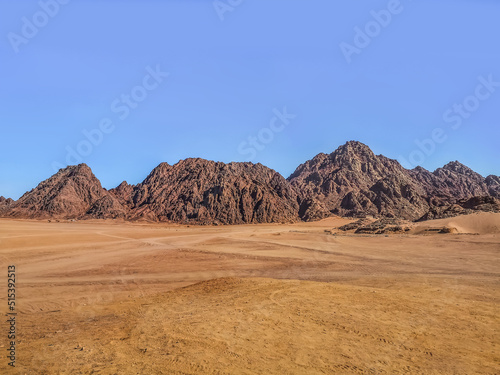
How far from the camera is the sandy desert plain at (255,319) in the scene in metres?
5.89

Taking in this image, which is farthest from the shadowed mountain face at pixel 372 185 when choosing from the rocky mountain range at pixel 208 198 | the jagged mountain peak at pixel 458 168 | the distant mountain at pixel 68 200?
the distant mountain at pixel 68 200

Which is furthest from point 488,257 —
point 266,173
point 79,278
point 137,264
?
point 266,173

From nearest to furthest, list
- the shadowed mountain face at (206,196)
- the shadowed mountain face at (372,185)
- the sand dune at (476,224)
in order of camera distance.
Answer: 1. the sand dune at (476,224)
2. the shadowed mountain face at (206,196)
3. the shadowed mountain face at (372,185)

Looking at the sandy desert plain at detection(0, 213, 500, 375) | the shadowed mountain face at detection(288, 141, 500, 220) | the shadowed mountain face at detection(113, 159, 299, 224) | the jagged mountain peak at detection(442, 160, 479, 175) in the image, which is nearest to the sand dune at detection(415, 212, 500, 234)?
the sandy desert plain at detection(0, 213, 500, 375)

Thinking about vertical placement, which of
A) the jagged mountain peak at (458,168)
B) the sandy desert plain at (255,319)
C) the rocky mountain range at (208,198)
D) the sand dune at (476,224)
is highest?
the jagged mountain peak at (458,168)

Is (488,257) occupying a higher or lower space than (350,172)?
lower

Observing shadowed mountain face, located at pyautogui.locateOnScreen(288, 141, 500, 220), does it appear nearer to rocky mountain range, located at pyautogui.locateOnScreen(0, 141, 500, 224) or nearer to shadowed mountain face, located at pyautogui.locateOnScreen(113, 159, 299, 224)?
rocky mountain range, located at pyautogui.locateOnScreen(0, 141, 500, 224)

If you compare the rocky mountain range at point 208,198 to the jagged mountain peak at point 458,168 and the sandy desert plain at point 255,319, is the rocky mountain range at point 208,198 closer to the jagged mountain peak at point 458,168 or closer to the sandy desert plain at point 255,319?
the jagged mountain peak at point 458,168

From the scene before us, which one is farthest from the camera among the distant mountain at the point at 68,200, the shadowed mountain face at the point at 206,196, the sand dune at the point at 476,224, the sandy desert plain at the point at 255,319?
the distant mountain at the point at 68,200

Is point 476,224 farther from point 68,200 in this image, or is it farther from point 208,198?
point 68,200

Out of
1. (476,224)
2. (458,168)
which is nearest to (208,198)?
(476,224)

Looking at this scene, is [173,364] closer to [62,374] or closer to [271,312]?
[62,374]

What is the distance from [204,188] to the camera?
292ft

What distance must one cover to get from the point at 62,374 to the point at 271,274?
1167 centimetres
